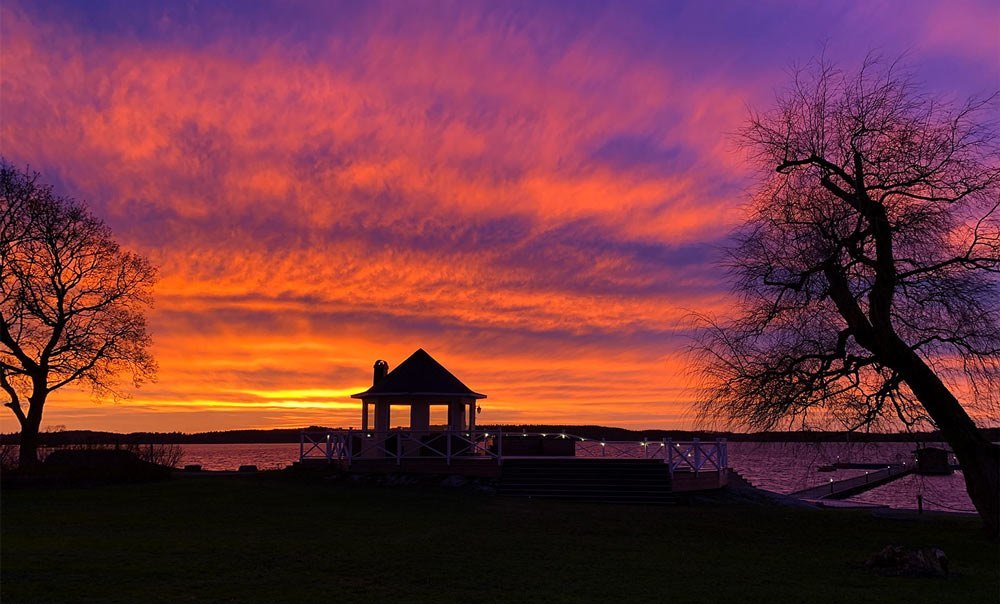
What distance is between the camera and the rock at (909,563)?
452 inches

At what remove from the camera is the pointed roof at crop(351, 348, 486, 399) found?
2659 centimetres

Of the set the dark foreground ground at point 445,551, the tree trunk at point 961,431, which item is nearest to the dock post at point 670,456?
the dark foreground ground at point 445,551

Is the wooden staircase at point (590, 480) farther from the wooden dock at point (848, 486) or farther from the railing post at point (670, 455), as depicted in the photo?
the wooden dock at point (848, 486)

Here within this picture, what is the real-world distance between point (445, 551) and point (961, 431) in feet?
36.2

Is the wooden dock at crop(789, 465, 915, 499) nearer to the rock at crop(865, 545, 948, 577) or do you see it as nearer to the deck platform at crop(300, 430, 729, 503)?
the deck platform at crop(300, 430, 729, 503)

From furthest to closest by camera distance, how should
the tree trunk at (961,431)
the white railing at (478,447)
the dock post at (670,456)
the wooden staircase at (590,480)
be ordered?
the white railing at (478,447), the dock post at (670,456), the wooden staircase at (590,480), the tree trunk at (961,431)

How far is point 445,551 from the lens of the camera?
12.6m

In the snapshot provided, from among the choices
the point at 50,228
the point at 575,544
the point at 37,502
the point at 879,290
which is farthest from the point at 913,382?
the point at 50,228

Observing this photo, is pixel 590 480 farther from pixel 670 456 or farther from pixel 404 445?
pixel 404 445

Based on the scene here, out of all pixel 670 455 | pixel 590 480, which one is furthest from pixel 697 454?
pixel 590 480

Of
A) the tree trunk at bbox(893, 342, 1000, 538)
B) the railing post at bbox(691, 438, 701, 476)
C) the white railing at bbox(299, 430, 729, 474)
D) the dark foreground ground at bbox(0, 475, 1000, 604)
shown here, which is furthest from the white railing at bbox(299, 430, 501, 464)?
the tree trunk at bbox(893, 342, 1000, 538)

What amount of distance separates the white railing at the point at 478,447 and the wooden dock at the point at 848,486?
1064 cm

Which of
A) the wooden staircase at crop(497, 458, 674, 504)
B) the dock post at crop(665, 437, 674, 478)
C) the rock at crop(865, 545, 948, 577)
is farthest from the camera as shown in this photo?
the dock post at crop(665, 437, 674, 478)

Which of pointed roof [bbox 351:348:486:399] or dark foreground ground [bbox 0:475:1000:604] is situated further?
pointed roof [bbox 351:348:486:399]
